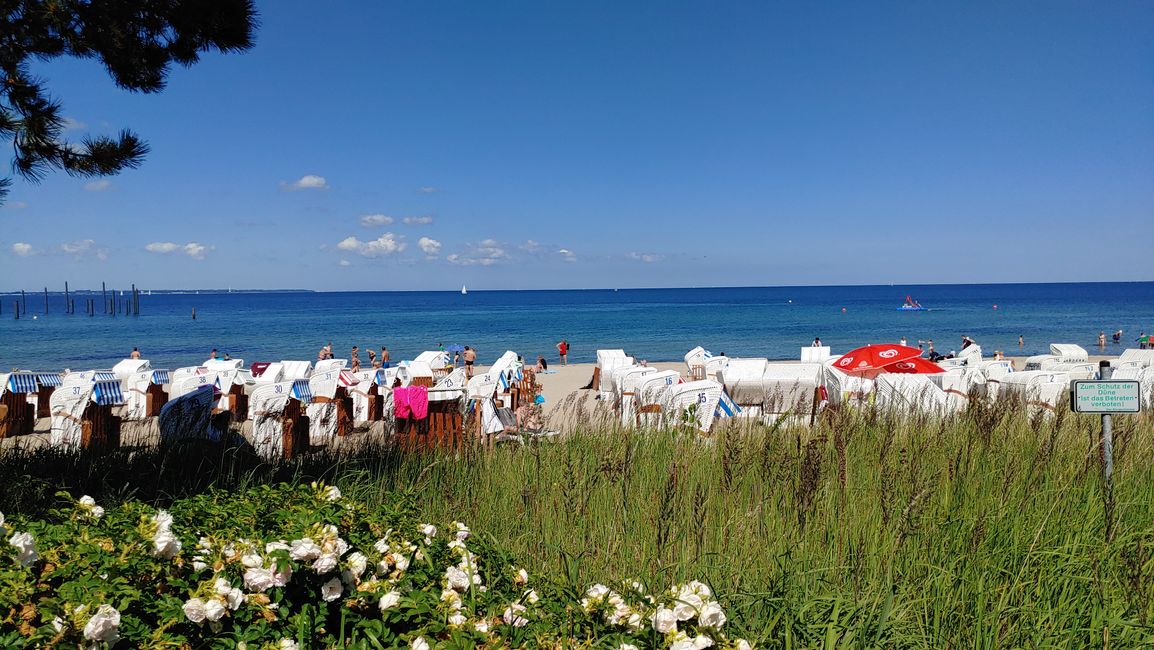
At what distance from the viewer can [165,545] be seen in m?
1.72

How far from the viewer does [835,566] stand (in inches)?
90.0

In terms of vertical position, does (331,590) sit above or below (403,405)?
above

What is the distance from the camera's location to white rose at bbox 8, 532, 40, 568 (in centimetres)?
168

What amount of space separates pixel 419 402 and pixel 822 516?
4.77 meters

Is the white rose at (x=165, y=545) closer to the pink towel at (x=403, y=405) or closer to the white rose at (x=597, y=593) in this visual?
the white rose at (x=597, y=593)

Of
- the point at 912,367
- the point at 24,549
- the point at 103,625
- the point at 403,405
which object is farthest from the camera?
the point at 912,367

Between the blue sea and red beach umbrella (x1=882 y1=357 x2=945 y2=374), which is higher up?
red beach umbrella (x1=882 y1=357 x2=945 y2=374)

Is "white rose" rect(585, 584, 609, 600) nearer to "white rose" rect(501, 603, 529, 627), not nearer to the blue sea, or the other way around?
"white rose" rect(501, 603, 529, 627)

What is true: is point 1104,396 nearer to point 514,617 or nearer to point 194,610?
point 514,617

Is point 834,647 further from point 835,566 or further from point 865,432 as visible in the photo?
point 865,432

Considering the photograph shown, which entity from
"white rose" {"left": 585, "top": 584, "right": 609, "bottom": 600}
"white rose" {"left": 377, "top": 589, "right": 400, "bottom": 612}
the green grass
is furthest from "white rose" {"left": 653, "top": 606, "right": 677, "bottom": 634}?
"white rose" {"left": 377, "top": 589, "right": 400, "bottom": 612}

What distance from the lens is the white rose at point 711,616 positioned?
5.64ft

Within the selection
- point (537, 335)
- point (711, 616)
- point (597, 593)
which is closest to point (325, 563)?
point (597, 593)

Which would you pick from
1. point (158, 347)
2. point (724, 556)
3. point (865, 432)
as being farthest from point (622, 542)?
point (158, 347)
